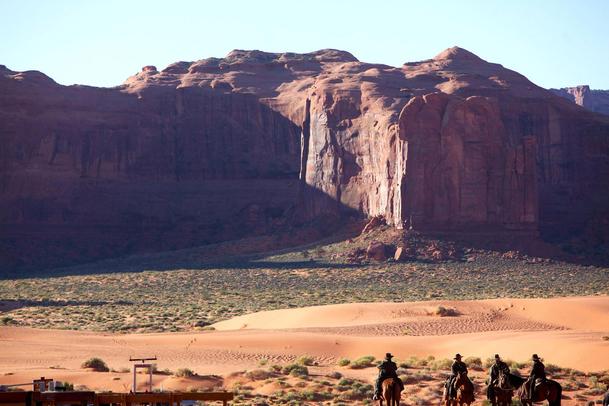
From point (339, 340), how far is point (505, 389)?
17.6 meters

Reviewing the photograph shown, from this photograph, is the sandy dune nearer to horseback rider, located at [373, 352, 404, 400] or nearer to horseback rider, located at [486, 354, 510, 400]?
horseback rider, located at [373, 352, 404, 400]

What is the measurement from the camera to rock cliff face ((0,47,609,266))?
287ft

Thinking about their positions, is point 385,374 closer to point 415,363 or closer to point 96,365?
point 96,365

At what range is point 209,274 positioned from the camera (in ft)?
277

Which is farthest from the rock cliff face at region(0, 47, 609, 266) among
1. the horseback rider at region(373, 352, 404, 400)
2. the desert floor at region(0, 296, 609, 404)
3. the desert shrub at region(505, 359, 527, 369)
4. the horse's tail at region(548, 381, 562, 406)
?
the horse's tail at region(548, 381, 562, 406)

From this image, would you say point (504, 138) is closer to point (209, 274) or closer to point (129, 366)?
point (209, 274)

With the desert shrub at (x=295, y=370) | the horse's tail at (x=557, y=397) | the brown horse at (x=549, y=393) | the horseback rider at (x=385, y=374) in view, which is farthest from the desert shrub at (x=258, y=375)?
the horse's tail at (x=557, y=397)

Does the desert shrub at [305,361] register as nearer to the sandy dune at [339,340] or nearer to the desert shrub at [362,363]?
the sandy dune at [339,340]

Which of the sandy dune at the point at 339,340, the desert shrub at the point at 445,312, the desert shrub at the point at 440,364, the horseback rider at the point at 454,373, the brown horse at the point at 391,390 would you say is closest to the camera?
the brown horse at the point at 391,390

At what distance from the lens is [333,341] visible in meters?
46.5

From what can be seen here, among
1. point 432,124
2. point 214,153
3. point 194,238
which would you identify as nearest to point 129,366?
point 432,124

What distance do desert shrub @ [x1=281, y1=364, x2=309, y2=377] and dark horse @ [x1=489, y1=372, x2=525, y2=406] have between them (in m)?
8.13

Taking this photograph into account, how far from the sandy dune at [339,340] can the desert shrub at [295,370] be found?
5.61ft

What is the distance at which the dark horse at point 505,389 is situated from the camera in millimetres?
29562
